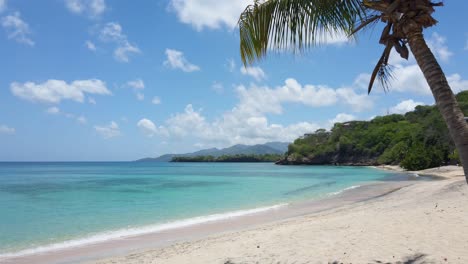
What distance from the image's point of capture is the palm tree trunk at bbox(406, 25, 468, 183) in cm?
310

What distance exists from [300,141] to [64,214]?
363 ft

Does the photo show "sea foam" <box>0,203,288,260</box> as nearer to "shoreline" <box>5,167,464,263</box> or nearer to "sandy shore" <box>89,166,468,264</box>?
"shoreline" <box>5,167,464,263</box>

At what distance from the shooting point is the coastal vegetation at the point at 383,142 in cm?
4916

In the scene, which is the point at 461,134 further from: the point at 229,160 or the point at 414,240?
the point at 229,160

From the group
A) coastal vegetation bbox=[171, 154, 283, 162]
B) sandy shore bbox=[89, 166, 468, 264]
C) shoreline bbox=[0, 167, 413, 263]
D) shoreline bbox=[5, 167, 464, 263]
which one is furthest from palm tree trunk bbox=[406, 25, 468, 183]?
coastal vegetation bbox=[171, 154, 283, 162]

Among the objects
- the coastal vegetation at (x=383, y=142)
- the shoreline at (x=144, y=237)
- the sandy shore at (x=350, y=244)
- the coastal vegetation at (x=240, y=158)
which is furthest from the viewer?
the coastal vegetation at (x=240, y=158)

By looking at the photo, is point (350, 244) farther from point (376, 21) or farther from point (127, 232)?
point (127, 232)

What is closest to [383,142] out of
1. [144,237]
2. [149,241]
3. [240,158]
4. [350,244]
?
[144,237]

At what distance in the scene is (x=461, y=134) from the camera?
3.11 m

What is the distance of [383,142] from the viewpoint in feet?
294

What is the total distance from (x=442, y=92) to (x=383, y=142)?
92.7 meters

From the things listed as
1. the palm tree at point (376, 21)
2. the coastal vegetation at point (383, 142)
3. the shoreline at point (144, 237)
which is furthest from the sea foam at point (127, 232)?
the coastal vegetation at point (383, 142)

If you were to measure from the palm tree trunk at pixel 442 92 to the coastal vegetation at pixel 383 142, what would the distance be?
48.8 meters

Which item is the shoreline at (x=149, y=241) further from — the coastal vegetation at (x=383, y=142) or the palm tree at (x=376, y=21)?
the coastal vegetation at (x=383, y=142)
